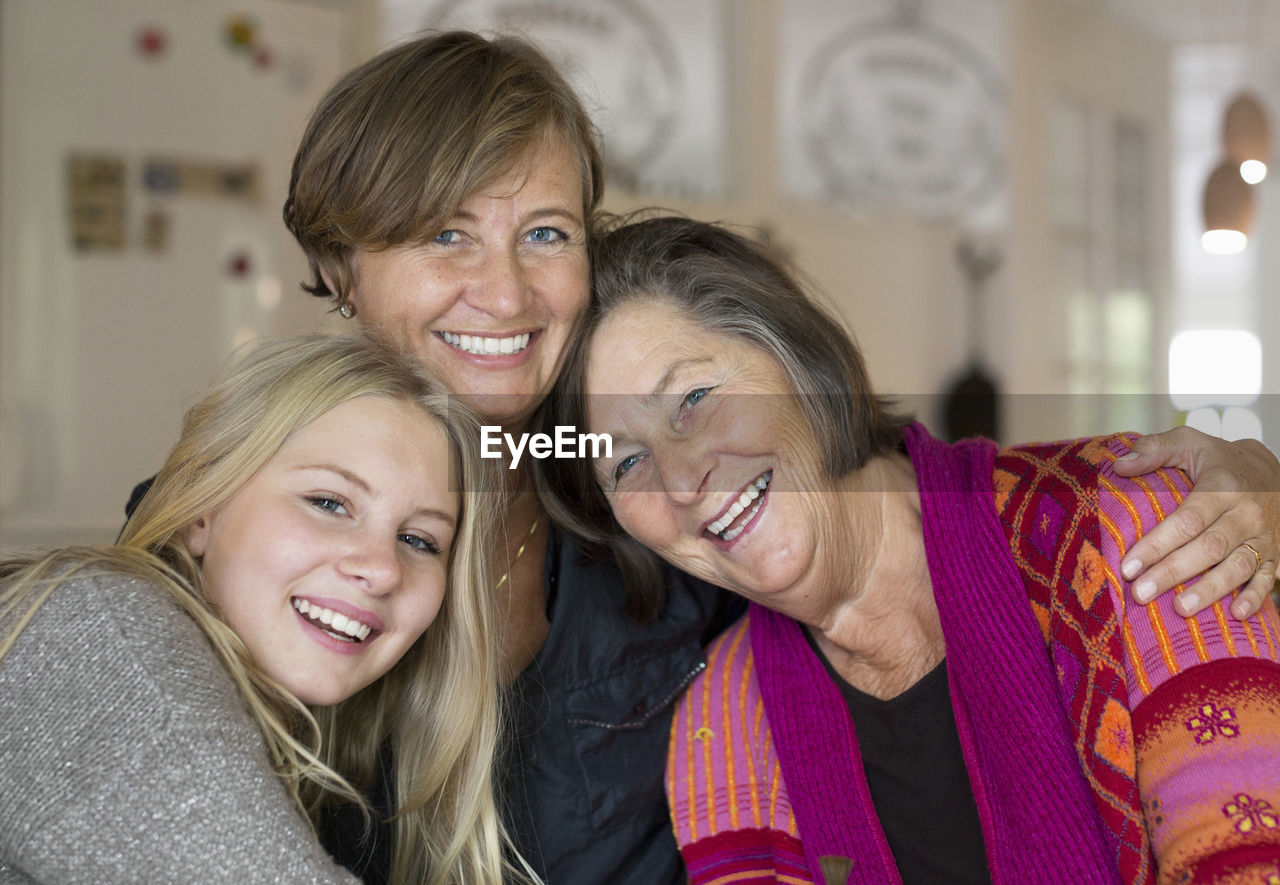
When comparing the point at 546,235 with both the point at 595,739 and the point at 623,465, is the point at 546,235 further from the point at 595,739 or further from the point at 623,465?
the point at 595,739

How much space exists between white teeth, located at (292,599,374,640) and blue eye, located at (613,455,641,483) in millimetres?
390

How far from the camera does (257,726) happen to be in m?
1.08

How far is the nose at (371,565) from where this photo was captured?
124 cm

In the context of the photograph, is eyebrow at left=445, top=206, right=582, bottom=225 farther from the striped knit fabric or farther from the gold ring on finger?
the gold ring on finger

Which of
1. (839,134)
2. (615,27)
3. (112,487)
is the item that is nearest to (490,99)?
(112,487)

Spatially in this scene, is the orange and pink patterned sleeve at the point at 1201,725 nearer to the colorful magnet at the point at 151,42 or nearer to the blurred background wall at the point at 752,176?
the blurred background wall at the point at 752,176

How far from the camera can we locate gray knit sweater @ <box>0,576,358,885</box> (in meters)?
0.97

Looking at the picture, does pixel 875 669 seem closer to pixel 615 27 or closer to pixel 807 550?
pixel 807 550

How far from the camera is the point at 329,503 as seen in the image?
4.31 feet

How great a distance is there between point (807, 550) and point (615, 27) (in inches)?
120

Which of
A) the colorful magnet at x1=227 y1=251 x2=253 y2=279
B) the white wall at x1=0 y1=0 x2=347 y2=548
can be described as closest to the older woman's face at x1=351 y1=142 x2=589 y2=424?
the white wall at x1=0 y1=0 x2=347 y2=548

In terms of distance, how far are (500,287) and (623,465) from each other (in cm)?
28

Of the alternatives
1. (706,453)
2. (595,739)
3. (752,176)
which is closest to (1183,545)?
(706,453)

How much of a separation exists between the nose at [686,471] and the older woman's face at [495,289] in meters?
0.23
